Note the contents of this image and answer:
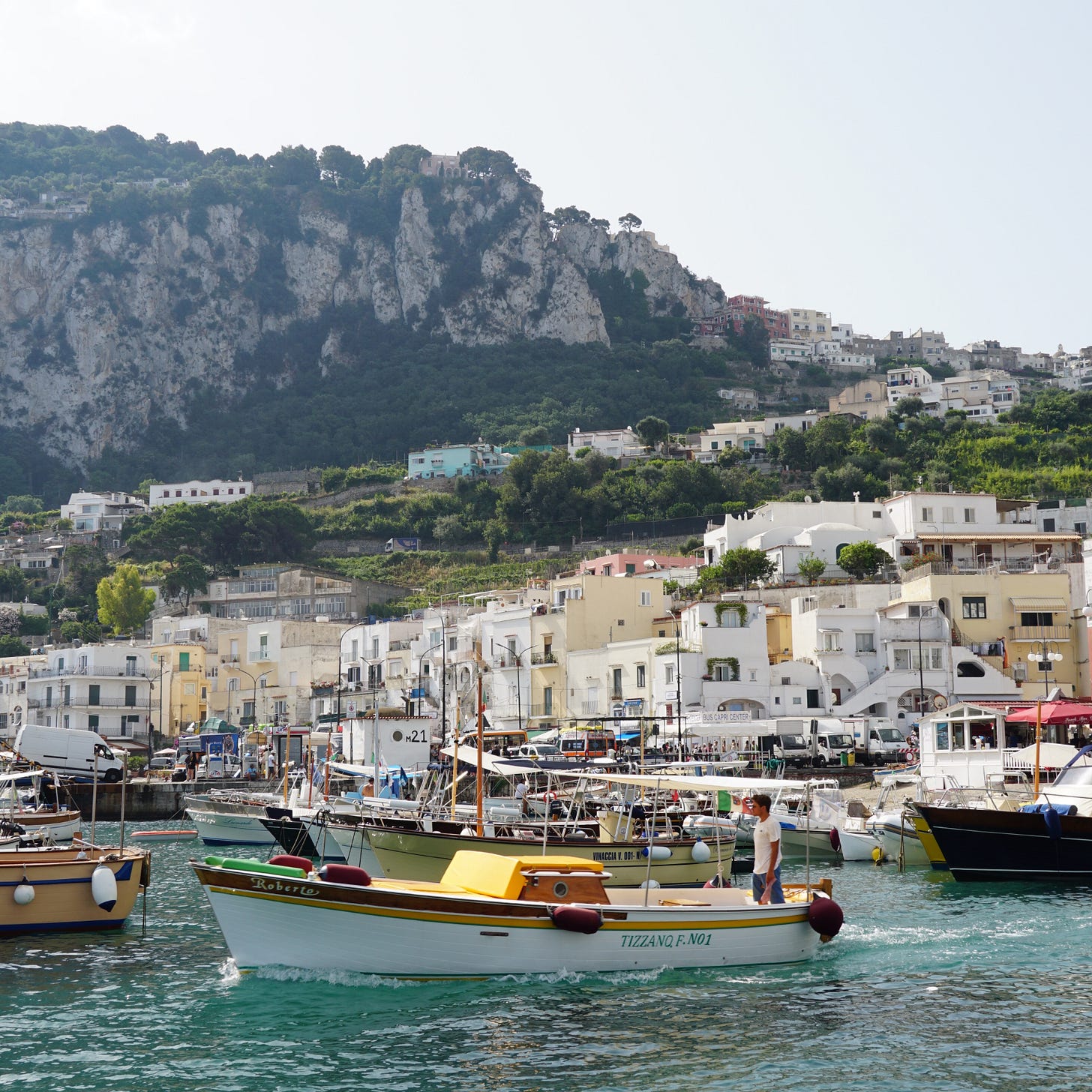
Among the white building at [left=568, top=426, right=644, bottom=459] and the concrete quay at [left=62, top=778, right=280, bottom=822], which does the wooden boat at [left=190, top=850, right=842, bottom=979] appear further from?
the white building at [left=568, top=426, right=644, bottom=459]

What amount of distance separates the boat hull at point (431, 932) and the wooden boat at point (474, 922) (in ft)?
0.05

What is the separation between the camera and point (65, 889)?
77.8ft

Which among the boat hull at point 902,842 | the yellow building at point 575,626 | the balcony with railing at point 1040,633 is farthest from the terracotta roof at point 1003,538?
the boat hull at point 902,842

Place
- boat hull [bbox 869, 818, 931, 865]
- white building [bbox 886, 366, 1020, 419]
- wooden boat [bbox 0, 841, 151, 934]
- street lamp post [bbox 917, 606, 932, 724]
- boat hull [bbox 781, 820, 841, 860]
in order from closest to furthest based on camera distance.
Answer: wooden boat [bbox 0, 841, 151, 934] → boat hull [bbox 869, 818, 931, 865] → boat hull [bbox 781, 820, 841, 860] → street lamp post [bbox 917, 606, 932, 724] → white building [bbox 886, 366, 1020, 419]

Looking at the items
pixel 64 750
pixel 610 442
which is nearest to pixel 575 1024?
pixel 64 750

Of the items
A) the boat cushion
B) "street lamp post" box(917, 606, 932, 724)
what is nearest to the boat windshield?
the boat cushion

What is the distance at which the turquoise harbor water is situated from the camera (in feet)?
49.0

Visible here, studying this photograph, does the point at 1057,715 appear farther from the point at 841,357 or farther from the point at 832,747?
the point at 841,357

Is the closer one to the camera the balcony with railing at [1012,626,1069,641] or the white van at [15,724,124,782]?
the white van at [15,724,124,782]

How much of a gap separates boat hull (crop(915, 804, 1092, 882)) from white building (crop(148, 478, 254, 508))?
115 m

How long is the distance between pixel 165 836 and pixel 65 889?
25.3m

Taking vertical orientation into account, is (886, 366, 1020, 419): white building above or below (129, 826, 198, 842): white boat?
above

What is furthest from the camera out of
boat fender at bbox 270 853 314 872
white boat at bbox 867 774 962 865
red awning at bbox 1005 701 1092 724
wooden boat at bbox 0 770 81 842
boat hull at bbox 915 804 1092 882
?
red awning at bbox 1005 701 1092 724

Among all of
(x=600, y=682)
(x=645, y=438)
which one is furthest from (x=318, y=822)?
(x=645, y=438)
